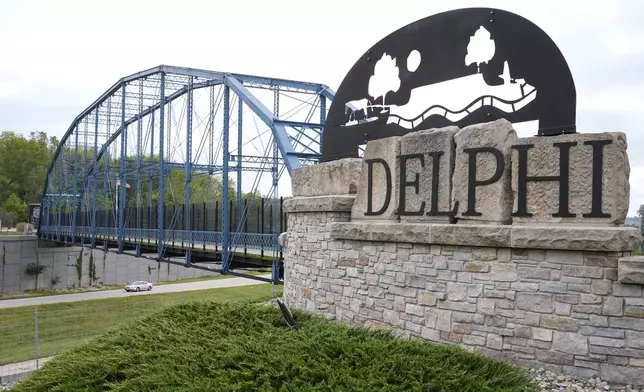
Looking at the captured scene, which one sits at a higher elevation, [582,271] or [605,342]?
[582,271]

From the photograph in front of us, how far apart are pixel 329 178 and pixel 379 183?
1.28 m

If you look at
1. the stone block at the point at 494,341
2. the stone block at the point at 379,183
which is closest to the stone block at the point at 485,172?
the stone block at the point at 379,183

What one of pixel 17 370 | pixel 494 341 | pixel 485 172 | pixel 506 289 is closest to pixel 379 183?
pixel 485 172

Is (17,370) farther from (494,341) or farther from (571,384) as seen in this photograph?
(571,384)

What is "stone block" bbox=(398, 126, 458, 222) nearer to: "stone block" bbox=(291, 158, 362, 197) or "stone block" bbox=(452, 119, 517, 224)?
"stone block" bbox=(452, 119, 517, 224)

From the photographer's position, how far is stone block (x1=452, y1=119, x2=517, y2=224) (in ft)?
20.4

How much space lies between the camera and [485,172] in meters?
6.38

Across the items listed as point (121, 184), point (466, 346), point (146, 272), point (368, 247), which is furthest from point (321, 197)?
point (146, 272)

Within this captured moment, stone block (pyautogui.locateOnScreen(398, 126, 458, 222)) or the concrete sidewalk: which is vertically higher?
stone block (pyautogui.locateOnScreen(398, 126, 458, 222))

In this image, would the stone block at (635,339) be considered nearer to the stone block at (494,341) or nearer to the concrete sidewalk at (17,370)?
the stone block at (494,341)

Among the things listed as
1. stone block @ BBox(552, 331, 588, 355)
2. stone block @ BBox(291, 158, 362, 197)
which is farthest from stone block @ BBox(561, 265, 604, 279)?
stone block @ BBox(291, 158, 362, 197)

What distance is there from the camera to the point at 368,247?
7668mm

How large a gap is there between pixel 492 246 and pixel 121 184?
83.0 ft

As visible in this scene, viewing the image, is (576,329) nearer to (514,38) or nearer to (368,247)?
(368,247)
